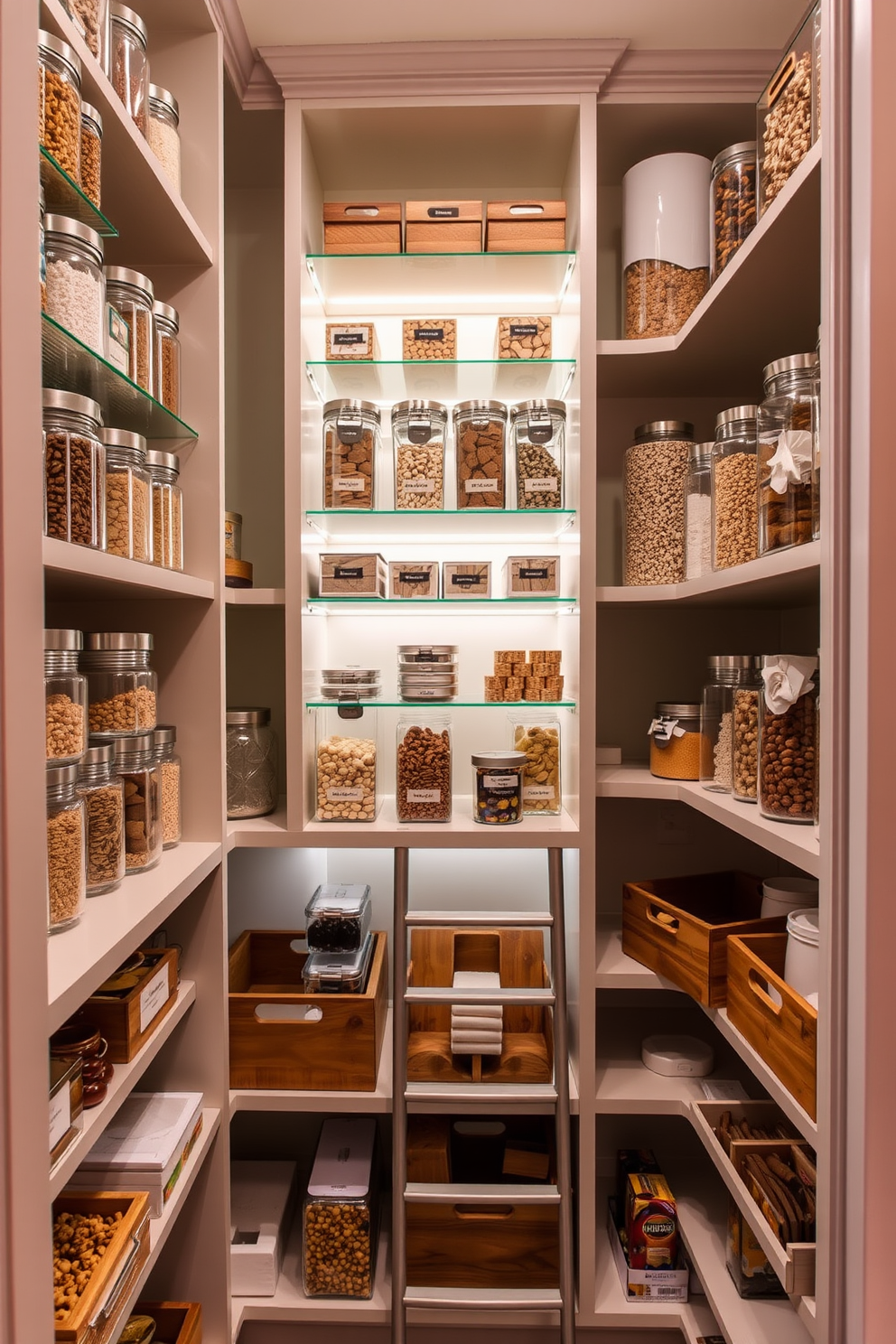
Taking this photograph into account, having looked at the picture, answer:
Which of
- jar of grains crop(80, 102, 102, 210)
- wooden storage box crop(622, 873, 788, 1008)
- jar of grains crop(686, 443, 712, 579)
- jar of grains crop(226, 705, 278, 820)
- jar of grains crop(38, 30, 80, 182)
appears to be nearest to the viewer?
jar of grains crop(38, 30, 80, 182)

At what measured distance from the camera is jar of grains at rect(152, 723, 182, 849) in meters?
1.40

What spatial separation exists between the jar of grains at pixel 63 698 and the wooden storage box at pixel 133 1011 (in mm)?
385

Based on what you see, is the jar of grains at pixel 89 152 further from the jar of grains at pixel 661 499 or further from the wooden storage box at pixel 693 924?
the wooden storage box at pixel 693 924

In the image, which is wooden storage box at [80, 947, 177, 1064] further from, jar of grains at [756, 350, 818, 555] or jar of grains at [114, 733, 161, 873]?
jar of grains at [756, 350, 818, 555]

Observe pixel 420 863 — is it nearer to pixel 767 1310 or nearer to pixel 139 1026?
pixel 139 1026

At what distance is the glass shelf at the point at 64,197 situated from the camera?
949mm

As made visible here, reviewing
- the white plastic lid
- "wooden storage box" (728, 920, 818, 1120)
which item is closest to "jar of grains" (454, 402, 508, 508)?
the white plastic lid

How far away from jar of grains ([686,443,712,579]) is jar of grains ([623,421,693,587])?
61mm

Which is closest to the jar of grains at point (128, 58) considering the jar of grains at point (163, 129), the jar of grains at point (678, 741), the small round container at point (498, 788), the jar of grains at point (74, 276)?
the jar of grains at point (163, 129)

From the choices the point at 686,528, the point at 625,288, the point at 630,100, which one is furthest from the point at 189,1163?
the point at 630,100

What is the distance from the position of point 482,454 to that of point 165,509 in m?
0.72

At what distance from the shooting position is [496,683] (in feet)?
6.00

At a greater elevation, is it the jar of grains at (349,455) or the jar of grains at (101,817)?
the jar of grains at (349,455)

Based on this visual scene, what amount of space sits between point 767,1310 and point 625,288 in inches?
80.9
